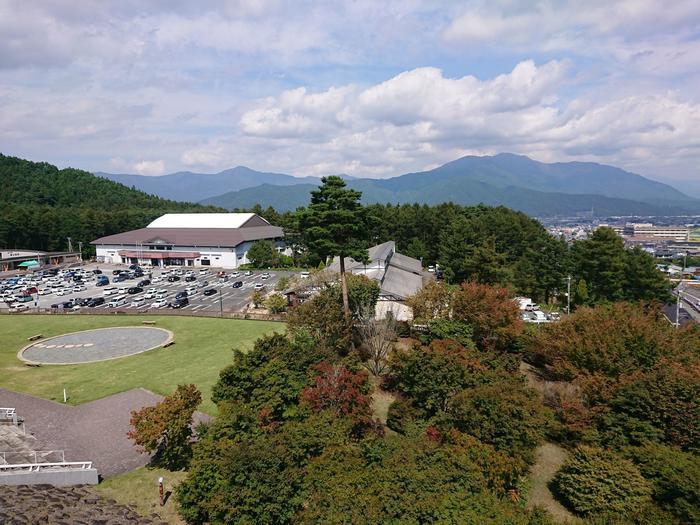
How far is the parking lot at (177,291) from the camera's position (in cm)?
4339

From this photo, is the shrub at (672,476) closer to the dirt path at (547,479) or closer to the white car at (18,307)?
the dirt path at (547,479)

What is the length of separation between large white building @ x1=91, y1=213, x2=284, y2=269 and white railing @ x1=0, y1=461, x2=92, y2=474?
54.1 metres

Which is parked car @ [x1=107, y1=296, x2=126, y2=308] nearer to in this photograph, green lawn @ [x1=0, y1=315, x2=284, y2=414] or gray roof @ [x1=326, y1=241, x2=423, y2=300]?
green lawn @ [x1=0, y1=315, x2=284, y2=414]

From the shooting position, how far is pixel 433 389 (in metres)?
17.9

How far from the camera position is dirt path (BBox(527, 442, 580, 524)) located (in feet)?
47.5

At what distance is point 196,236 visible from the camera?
75.1 metres

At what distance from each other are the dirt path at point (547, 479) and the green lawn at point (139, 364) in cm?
1379

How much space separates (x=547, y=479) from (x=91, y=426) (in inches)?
747

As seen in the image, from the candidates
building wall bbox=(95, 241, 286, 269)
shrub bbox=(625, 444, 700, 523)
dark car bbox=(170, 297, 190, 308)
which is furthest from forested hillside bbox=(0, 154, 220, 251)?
A: shrub bbox=(625, 444, 700, 523)

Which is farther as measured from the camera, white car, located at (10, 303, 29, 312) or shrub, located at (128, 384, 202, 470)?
white car, located at (10, 303, 29, 312)

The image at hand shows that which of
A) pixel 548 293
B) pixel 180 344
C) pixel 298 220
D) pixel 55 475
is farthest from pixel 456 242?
pixel 55 475

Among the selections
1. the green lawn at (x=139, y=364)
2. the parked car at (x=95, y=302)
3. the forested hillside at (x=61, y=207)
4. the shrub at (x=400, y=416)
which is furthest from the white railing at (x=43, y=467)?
the forested hillside at (x=61, y=207)

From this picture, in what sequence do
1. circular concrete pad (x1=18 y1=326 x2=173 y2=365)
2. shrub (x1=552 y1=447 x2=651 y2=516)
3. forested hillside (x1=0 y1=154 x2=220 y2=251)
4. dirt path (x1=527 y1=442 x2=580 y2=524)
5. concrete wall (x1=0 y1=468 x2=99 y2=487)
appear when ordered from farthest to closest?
forested hillside (x1=0 y1=154 x2=220 y2=251)
circular concrete pad (x1=18 y1=326 x2=173 y2=365)
concrete wall (x1=0 y1=468 x2=99 y2=487)
dirt path (x1=527 y1=442 x2=580 y2=524)
shrub (x1=552 y1=447 x2=651 y2=516)

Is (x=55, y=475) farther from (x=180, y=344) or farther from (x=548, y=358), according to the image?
(x=548, y=358)
